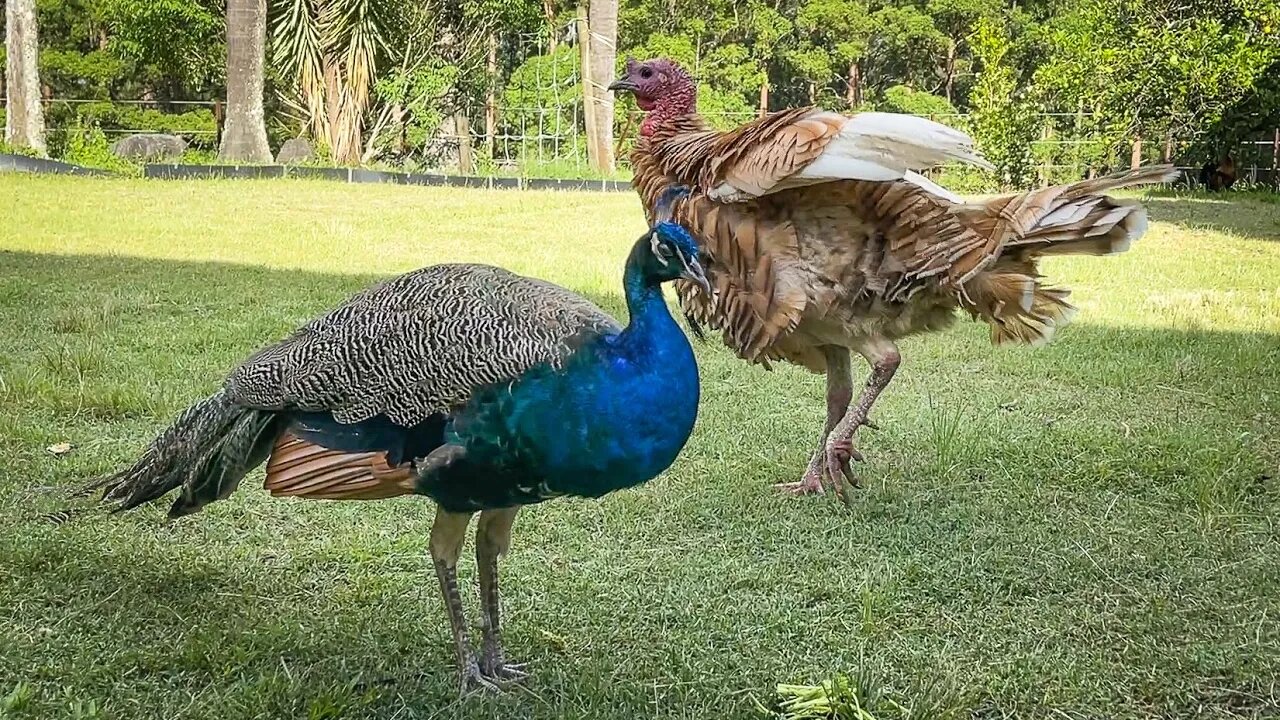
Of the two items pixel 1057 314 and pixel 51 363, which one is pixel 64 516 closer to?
pixel 51 363

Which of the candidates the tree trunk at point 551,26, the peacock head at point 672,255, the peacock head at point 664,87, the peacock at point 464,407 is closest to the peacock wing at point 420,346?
the peacock at point 464,407

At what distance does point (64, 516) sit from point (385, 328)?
3.93ft

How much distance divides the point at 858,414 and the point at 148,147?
15575 millimetres

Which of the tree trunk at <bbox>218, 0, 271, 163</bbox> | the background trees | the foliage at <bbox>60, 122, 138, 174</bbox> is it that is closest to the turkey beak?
the background trees

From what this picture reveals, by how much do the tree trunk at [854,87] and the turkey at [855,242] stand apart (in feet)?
68.8

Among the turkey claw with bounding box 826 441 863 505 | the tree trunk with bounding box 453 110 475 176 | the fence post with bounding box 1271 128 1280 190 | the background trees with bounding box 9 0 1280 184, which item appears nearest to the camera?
the turkey claw with bounding box 826 441 863 505

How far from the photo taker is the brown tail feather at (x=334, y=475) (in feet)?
7.88

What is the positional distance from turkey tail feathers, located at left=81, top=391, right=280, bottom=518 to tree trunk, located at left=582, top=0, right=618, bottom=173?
14143mm

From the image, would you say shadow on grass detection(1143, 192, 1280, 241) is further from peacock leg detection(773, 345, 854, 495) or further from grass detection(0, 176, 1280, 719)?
peacock leg detection(773, 345, 854, 495)

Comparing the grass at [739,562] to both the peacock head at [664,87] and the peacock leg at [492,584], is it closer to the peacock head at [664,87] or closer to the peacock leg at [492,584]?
the peacock leg at [492,584]

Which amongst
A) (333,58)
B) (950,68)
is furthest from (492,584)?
(950,68)

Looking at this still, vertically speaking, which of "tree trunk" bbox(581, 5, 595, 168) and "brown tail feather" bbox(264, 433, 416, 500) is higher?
"tree trunk" bbox(581, 5, 595, 168)

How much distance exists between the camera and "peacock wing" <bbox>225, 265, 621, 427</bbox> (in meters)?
2.33

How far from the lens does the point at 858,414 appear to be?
380 cm
